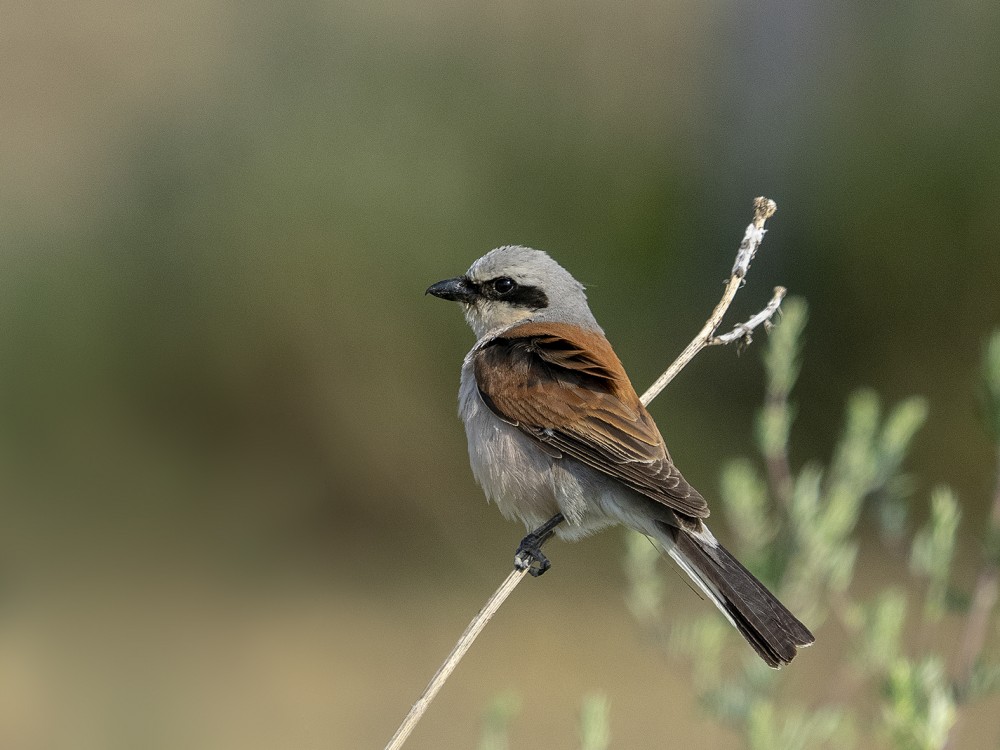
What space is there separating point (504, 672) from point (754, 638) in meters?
3.69

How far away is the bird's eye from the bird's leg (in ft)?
2.35

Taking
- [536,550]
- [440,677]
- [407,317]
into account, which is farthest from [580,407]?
[407,317]

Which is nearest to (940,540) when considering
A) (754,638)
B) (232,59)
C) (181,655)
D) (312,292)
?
(754,638)

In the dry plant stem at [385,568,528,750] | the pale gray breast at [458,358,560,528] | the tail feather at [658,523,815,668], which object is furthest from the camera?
the pale gray breast at [458,358,560,528]

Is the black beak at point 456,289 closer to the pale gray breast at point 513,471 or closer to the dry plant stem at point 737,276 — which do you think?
the pale gray breast at point 513,471

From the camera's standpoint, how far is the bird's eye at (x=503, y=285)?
2932mm

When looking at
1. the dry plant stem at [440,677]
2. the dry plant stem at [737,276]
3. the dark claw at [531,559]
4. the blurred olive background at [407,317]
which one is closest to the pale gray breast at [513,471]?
Answer: the dark claw at [531,559]

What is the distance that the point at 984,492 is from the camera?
5227 mm

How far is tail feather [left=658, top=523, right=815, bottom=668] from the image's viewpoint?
185cm

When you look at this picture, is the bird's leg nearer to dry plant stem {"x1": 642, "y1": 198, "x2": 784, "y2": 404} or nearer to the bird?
the bird

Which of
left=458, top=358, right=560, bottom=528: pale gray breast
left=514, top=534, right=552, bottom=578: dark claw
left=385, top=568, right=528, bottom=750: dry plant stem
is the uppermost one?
left=458, top=358, right=560, bottom=528: pale gray breast

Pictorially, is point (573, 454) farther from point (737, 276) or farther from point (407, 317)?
point (407, 317)

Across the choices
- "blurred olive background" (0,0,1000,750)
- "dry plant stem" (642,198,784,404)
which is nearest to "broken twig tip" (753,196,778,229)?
"dry plant stem" (642,198,784,404)

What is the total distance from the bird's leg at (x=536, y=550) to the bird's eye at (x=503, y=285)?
2.35 ft
